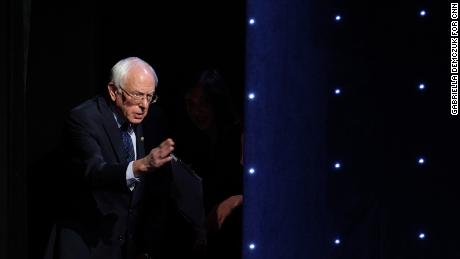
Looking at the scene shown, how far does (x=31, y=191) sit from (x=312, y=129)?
5.49 ft

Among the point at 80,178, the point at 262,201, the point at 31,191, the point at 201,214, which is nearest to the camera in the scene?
the point at 262,201

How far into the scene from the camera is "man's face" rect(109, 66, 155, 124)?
10.4ft

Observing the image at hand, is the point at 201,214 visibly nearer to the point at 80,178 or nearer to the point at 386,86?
the point at 80,178

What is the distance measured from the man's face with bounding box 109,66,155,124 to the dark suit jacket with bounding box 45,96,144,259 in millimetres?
77

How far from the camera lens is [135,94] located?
3.19 metres

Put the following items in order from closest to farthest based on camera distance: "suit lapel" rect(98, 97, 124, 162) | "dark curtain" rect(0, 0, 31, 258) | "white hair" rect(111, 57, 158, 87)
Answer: "dark curtain" rect(0, 0, 31, 258) → "suit lapel" rect(98, 97, 124, 162) → "white hair" rect(111, 57, 158, 87)

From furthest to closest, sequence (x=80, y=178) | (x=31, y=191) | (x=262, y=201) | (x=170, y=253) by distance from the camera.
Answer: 1. (x=31, y=191)
2. (x=170, y=253)
3. (x=80, y=178)
4. (x=262, y=201)

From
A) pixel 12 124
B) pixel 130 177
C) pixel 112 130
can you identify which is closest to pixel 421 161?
pixel 130 177

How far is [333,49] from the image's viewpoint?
111 inches

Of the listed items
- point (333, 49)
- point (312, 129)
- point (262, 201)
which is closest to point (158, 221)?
point (262, 201)
